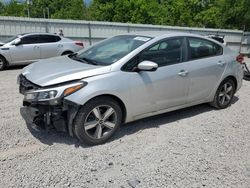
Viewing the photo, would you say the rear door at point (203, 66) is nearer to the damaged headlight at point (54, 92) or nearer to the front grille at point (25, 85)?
the damaged headlight at point (54, 92)

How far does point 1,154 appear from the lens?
339 centimetres

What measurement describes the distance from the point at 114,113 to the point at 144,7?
3447 centimetres

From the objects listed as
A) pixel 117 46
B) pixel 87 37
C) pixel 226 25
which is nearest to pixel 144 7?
pixel 226 25

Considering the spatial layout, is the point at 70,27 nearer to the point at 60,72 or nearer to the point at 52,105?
the point at 60,72

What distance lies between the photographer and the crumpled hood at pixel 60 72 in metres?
3.46

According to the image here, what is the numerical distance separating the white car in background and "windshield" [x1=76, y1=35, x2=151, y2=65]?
5724 millimetres

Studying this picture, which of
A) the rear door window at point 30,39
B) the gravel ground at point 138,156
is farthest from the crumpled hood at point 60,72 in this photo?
the rear door window at point 30,39

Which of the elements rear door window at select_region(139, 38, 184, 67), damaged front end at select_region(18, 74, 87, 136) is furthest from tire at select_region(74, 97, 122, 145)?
rear door window at select_region(139, 38, 184, 67)

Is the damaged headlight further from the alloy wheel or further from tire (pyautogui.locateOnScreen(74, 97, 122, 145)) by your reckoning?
the alloy wheel

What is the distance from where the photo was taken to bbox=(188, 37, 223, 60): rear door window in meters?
4.61

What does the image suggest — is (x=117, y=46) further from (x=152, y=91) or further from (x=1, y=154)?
(x=1, y=154)

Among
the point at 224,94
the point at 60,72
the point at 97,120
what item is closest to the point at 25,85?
the point at 60,72

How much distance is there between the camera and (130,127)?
434 centimetres

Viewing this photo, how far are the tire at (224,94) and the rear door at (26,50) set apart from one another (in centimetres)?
714
